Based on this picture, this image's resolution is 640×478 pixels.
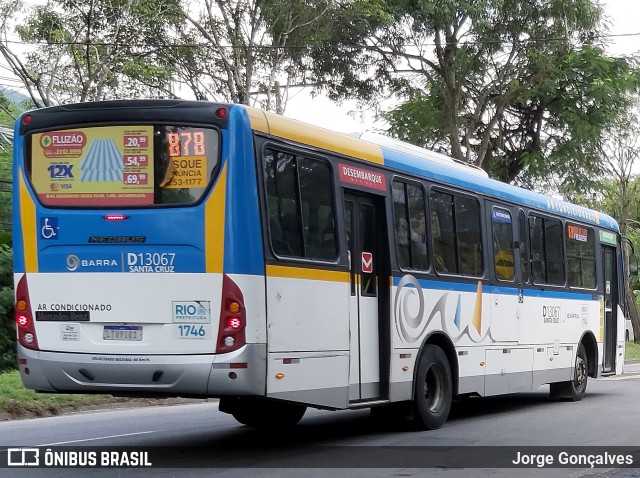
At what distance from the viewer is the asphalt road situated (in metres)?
9.55

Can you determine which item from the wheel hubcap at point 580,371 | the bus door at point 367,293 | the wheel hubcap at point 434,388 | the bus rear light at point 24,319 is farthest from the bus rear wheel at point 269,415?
the wheel hubcap at point 580,371

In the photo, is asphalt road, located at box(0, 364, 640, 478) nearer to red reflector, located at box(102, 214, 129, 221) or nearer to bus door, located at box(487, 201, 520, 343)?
bus door, located at box(487, 201, 520, 343)

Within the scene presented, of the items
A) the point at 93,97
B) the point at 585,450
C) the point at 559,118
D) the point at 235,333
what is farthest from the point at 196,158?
the point at 559,118

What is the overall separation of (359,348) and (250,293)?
216 centimetres

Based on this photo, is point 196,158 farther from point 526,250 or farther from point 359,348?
point 526,250

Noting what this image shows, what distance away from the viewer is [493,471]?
9.62 m

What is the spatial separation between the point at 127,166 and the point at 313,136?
195 centimetres

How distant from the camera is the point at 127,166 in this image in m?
9.72

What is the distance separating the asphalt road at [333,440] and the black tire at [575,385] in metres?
0.91

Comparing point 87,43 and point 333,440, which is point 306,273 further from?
point 87,43

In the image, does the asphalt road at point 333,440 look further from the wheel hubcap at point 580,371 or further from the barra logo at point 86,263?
the barra logo at point 86,263

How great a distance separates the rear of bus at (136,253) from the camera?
9352 mm

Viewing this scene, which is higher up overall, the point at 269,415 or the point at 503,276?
the point at 503,276

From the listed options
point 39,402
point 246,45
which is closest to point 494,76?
point 246,45
